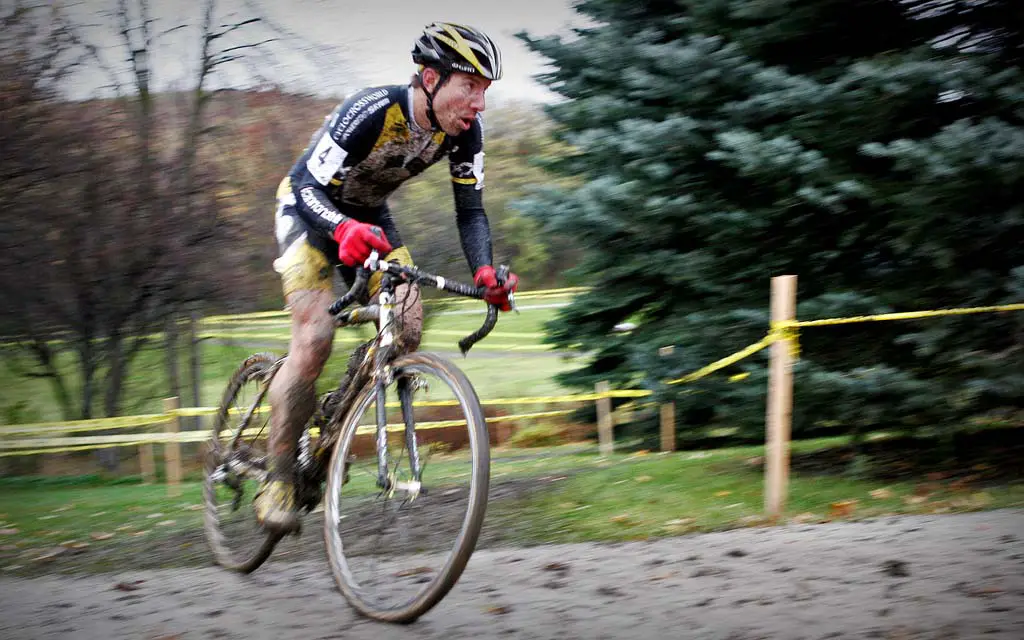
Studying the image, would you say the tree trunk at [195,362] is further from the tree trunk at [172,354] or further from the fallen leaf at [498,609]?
the fallen leaf at [498,609]

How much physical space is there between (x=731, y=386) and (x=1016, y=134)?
8.52 ft

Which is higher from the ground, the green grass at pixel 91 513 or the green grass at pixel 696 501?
the green grass at pixel 696 501

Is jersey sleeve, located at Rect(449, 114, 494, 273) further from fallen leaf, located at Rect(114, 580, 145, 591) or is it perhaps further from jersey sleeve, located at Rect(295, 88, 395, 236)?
fallen leaf, located at Rect(114, 580, 145, 591)

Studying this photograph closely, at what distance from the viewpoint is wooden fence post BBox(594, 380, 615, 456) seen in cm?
932

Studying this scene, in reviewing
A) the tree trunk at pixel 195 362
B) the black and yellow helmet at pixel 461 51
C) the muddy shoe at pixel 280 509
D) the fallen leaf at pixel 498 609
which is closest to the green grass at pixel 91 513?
the tree trunk at pixel 195 362

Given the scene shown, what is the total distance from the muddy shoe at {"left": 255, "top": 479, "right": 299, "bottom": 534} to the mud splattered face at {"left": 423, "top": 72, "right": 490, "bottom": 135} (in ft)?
5.59

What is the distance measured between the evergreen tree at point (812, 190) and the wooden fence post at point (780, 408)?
2.82ft

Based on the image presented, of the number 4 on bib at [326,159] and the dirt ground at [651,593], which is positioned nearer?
the dirt ground at [651,593]

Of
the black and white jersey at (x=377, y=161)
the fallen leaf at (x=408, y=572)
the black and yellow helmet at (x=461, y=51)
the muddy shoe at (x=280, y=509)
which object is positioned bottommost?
the fallen leaf at (x=408, y=572)

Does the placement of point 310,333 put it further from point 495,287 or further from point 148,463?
point 148,463

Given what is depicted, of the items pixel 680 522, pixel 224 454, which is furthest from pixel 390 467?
pixel 680 522

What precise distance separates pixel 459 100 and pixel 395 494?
1572 millimetres

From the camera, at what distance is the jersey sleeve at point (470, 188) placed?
438cm

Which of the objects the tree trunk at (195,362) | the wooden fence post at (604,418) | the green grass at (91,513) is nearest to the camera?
the green grass at (91,513)
